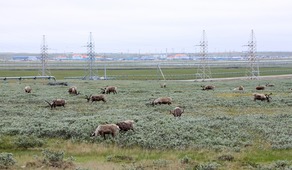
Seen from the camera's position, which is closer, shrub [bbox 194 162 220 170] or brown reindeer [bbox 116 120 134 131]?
shrub [bbox 194 162 220 170]

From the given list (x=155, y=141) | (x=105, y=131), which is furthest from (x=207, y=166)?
(x=105, y=131)

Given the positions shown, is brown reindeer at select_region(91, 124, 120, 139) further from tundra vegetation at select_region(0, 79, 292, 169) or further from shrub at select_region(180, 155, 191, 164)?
shrub at select_region(180, 155, 191, 164)

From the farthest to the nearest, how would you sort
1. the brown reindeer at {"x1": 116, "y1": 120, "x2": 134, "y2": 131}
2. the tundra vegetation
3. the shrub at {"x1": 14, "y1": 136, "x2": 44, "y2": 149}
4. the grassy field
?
the grassy field → the brown reindeer at {"x1": 116, "y1": 120, "x2": 134, "y2": 131} → the shrub at {"x1": 14, "y1": 136, "x2": 44, "y2": 149} → the tundra vegetation

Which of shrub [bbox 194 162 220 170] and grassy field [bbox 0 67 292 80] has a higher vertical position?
grassy field [bbox 0 67 292 80]

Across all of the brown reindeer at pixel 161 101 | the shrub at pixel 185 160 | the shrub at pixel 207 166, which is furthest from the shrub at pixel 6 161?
the brown reindeer at pixel 161 101

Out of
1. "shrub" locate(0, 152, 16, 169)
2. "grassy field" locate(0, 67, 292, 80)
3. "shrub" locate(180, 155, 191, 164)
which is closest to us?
"shrub" locate(0, 152, 16, 169)

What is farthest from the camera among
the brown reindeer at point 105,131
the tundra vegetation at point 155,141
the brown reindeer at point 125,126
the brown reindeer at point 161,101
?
the brown reindeer at point 161,101

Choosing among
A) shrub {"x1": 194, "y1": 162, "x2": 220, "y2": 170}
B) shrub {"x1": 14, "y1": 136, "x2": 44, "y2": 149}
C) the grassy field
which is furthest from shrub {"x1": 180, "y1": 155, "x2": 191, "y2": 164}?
the grassy field

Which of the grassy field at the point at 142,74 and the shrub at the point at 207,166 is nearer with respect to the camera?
the shrub at the point at 207,166

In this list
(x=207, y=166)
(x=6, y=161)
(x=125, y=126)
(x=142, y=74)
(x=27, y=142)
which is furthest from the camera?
(x=142, y=74)

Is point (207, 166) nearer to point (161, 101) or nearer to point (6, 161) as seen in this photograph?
point (6, 161)

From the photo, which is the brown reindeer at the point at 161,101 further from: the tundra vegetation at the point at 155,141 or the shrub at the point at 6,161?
the shrub at the point at 6,161

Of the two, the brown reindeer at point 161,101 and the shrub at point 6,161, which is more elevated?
the brown reindeer at point 161,101

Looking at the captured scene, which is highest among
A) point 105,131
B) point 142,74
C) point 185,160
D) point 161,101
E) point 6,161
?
point 142,74
